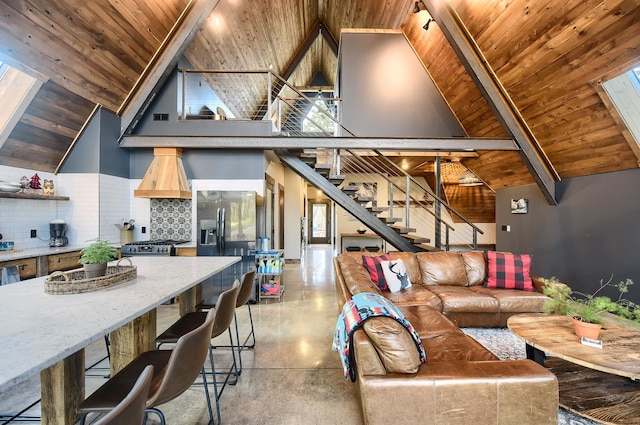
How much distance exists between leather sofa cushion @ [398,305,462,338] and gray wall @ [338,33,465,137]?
4.28 m

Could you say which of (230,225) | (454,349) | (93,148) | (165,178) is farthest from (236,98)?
(454,349)

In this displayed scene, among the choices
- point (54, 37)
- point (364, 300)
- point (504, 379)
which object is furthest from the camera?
point (54, 37)

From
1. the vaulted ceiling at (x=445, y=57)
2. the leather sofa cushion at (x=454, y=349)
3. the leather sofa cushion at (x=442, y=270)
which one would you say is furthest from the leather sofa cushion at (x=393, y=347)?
the vaulted ceiling at (x=445, y=57)

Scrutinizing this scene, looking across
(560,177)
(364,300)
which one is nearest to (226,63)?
(364,300)

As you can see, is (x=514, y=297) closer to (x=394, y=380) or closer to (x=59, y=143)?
(x=394, y=380)

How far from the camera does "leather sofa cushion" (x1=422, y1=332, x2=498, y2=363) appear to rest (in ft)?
6.40

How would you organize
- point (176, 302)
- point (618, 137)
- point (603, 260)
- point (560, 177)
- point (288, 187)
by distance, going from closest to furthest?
point (618, 137), point (603, 260), point (176, 302), point (560, 177), point (288, 187)

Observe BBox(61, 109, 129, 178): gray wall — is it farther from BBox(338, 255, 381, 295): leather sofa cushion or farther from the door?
the door

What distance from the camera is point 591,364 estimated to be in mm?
1851

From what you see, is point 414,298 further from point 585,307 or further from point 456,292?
point 585,307

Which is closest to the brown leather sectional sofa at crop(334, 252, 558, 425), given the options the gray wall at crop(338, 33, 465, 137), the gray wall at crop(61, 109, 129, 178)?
the gray wall at crop(61, 109, 129, 178)

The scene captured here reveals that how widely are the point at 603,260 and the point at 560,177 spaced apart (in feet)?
4.79

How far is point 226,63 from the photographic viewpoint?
6.41 m

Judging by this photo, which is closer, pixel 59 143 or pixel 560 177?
pixel 59 143
